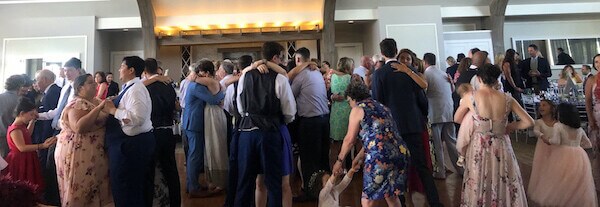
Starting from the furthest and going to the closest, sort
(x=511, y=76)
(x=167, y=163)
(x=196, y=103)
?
1. (x=511, y=76)
2. (x=196, y=103)
3. (x=167, y=163)

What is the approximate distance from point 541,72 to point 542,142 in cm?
440

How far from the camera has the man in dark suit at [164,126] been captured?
7.89ft

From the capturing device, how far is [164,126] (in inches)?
98.4

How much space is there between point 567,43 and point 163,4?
34.1ft

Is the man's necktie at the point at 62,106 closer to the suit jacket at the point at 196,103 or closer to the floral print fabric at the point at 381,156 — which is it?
the suit jacket at the point at 196,103

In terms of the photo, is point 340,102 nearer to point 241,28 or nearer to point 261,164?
point 261,164

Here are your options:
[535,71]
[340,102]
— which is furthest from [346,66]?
[535,71]

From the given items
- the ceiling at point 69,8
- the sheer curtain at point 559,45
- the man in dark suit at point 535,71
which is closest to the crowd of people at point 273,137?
the man in dark suit at point 535,71

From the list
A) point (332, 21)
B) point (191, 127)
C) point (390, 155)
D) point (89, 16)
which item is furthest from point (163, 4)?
point (390, 155)

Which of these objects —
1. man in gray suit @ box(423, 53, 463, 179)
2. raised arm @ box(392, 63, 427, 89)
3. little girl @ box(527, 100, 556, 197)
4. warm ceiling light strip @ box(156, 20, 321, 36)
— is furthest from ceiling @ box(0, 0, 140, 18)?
little girl @ box(527, 100, 556, 197)

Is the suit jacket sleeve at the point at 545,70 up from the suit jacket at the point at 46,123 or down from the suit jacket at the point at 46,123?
up

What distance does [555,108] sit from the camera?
2865 millimetres

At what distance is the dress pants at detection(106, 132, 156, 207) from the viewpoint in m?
2.00

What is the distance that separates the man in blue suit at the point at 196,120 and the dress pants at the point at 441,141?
2.14 m
